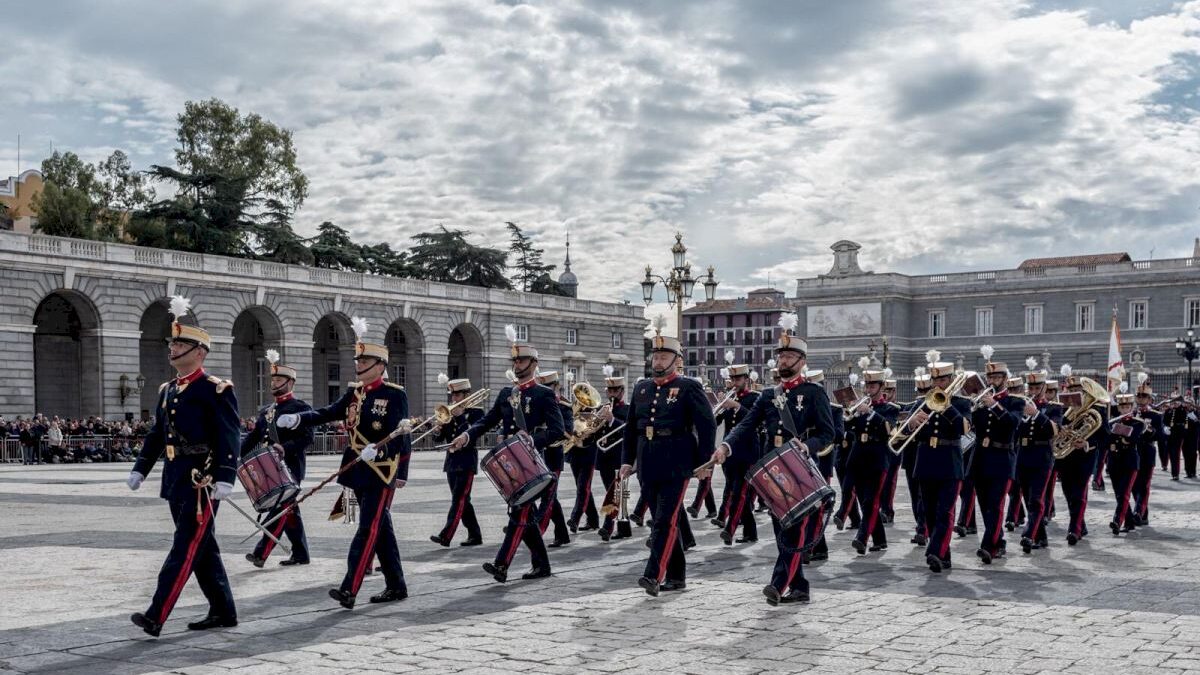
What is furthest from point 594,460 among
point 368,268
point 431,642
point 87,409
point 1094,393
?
point 368,268

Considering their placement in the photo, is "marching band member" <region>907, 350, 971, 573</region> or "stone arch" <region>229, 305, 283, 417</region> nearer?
"marching band member" <region>907, 350, 971, 573</region>

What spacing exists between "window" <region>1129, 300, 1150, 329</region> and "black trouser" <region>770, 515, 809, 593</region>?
242 feet

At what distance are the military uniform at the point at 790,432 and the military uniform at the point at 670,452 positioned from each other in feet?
1.36

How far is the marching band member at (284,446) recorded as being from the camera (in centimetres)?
1115

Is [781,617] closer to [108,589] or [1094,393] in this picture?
[108,589]

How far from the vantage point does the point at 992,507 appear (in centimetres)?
1177

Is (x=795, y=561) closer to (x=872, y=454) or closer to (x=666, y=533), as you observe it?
(x=666, y=533)

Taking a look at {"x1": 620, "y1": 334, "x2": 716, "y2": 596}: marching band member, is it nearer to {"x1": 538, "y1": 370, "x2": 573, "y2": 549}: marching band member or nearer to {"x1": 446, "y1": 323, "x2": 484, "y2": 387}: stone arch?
{"x1": 538, "y1": 370, "x2": 573, "y2": 549}: marching band member

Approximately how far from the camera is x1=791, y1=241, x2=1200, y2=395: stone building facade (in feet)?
246

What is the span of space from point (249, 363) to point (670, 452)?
47038mm

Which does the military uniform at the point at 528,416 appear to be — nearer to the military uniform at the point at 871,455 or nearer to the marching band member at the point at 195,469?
the military uniform at the point at 871,455

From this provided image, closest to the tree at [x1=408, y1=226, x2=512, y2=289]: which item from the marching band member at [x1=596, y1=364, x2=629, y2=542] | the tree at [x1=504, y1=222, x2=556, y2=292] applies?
the tree at [x1=504, y1=222, x2=556, y2=292]

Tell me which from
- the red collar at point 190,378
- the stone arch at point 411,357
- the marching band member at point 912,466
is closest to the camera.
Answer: the red collar at point 190,378

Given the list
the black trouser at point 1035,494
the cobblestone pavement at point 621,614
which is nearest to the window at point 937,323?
the cobblestone pavement at point 621,614
